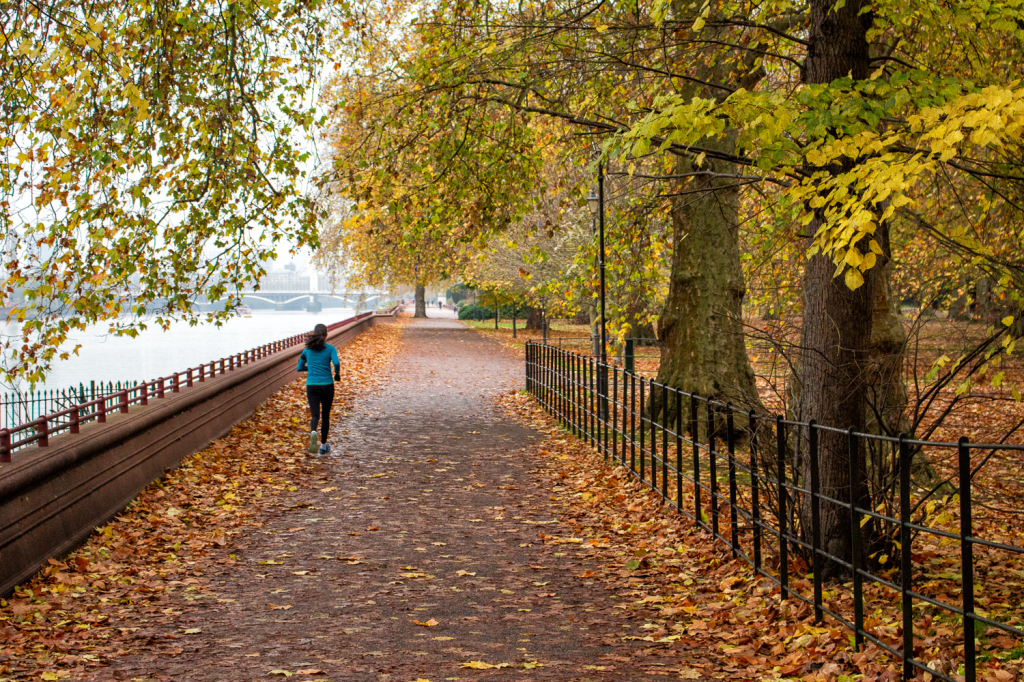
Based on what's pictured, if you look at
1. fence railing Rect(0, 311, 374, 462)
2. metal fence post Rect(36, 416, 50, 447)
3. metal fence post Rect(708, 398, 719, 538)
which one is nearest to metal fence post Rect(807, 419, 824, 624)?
metal fence post Rect(708, 398, 719, 538)

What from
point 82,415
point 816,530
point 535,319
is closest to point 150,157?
point 82,415

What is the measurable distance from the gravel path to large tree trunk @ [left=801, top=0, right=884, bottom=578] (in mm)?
1731

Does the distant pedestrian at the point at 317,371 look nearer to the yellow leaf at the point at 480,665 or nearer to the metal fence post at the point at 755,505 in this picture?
the metal fence post at the point at 755,505

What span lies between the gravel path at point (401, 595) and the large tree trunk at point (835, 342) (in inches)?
68.2

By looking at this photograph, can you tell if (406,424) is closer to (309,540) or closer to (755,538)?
(309,540)

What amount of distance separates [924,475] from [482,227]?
255 inches

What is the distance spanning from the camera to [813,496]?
219 inches

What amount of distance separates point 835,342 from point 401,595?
11.6 feet

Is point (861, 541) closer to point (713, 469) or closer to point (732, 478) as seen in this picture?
point (732, 478)

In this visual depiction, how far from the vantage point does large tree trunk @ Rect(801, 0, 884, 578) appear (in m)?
6.28

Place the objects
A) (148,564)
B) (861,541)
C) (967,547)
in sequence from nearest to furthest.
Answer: (967,547)
(861,541)
(148,564)

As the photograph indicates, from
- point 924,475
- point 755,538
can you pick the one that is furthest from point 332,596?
point 924,475

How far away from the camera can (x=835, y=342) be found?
6.42 meters

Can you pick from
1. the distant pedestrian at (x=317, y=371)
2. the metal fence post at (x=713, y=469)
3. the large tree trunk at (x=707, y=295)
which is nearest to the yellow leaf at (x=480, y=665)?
the metal fence post at (x=713, y=469)
